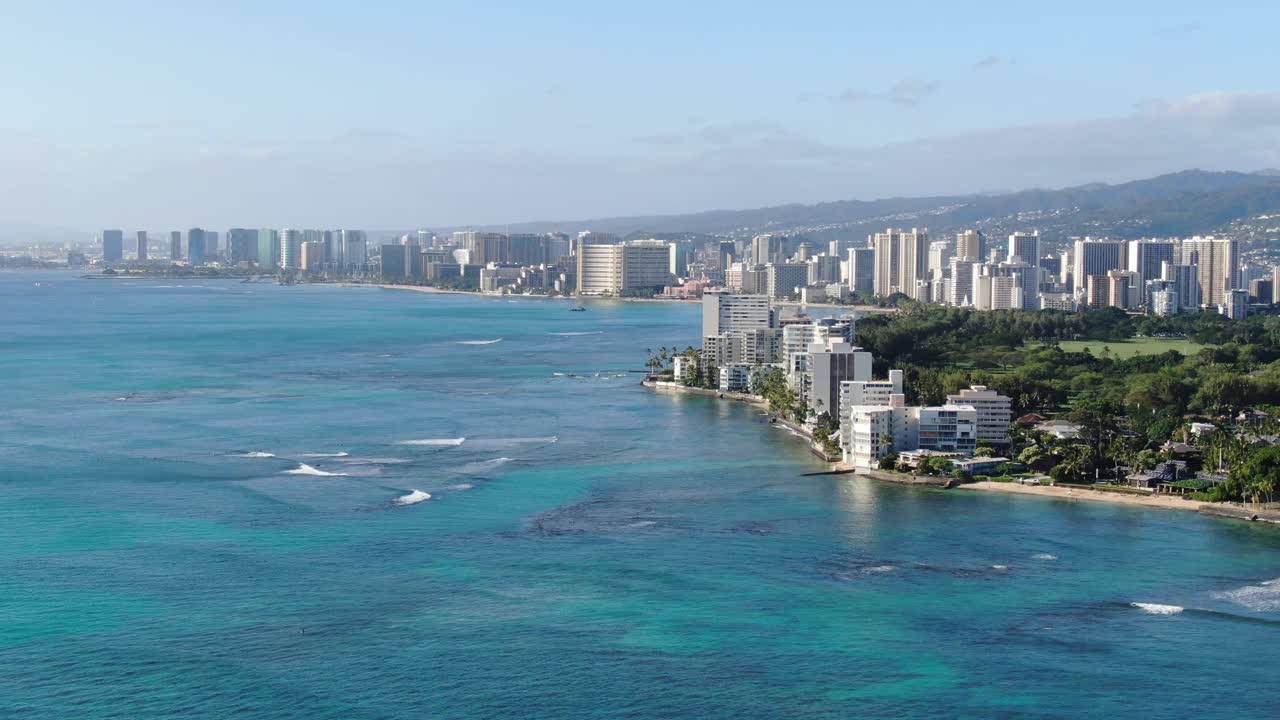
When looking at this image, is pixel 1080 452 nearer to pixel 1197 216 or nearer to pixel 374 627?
pixel 374 627

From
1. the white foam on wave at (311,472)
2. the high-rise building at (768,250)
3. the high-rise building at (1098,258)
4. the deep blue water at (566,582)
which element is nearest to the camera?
the deep blue water at (566,582)

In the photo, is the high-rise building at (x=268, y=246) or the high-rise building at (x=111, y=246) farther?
the high-rise building at (x=111, y=246)

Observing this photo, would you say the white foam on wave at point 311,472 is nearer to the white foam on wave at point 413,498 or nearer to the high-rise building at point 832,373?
the white foam on wave at point 413,498

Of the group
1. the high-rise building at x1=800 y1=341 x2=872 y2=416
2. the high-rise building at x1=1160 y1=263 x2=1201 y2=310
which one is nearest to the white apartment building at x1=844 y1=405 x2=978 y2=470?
the high-rise building at x1=800 y1=341 x2=872 y2=416

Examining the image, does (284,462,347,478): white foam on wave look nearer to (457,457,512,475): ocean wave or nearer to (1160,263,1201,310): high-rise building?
(457,457,512,475): ocean wave

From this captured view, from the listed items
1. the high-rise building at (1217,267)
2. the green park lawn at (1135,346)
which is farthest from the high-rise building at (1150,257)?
the green park lawn at (1135,346)

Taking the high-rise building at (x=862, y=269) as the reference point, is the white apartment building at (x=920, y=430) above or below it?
below

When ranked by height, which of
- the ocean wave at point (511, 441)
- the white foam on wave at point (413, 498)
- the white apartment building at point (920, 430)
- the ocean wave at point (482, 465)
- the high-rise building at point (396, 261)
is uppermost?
the high-rise building at point (396, 261)
